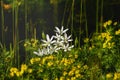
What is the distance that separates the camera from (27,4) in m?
4.01

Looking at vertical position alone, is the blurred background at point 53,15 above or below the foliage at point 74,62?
above

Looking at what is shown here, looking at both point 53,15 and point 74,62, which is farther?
point 53,15

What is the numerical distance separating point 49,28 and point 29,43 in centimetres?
52

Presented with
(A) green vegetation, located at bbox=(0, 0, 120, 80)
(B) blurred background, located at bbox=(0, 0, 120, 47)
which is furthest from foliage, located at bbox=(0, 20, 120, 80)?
(B) blurred background, located at bbox=(0, 0, 120, 47)

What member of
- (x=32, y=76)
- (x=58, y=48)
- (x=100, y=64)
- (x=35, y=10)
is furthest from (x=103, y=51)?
(x=35, y=10)

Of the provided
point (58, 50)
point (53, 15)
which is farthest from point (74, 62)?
point (53, 15)

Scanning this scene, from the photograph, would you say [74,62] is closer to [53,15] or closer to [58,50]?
[58,50]

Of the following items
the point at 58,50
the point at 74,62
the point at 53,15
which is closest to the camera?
the point at 74,62

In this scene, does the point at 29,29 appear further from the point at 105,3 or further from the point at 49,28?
the point at 105,3

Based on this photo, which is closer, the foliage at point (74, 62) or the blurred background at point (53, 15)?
the foliage at point (74, 62)

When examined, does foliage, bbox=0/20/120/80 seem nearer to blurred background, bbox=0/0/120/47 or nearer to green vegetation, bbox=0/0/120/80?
green vegetation, bbox=0/0/120/80

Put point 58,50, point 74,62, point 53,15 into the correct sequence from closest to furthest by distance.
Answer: point 74,62, point 58,50, point 53,15

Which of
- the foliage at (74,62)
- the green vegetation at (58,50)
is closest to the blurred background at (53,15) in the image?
the green vegetation at (58,50)

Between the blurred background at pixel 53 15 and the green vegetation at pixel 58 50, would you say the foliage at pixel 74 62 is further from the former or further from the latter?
the blurred background at pixel 53 15
